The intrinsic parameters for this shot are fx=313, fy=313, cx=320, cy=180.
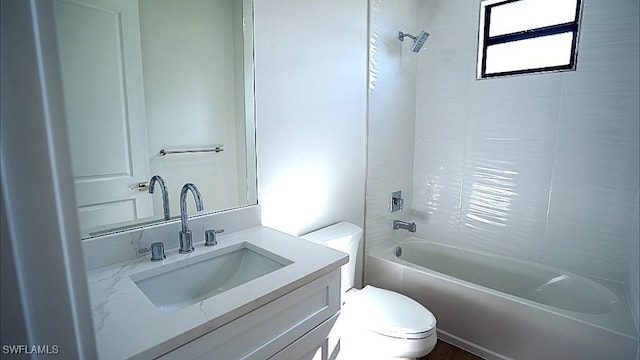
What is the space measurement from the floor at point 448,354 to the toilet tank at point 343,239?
0.68 metres

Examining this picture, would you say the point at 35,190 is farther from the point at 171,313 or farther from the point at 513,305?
the point at 513,305

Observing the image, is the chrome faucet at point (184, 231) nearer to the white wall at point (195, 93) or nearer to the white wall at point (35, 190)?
the white wall at point (195, 93)

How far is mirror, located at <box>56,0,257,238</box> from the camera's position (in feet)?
3.62

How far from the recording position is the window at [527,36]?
2.05 meters

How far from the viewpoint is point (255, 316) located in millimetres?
880

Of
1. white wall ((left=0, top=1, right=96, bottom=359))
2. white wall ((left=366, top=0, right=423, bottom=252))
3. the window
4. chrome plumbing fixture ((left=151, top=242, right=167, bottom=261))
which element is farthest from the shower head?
white wall ((left=0, top=1, right=96, bottom=359))

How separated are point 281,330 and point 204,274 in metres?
0.40

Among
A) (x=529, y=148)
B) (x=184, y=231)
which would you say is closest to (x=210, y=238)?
(x=184, y=231)

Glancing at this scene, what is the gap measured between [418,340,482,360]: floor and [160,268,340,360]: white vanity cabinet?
111cm

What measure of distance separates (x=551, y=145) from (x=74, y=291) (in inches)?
101

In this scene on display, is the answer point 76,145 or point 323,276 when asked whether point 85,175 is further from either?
point 323,276

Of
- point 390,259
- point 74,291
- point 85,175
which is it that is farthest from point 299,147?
point 74,291

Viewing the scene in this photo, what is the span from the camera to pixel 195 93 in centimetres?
140

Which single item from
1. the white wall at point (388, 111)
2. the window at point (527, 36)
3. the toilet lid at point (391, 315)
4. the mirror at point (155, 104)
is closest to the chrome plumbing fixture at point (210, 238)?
the mirror at point (155, 104)
